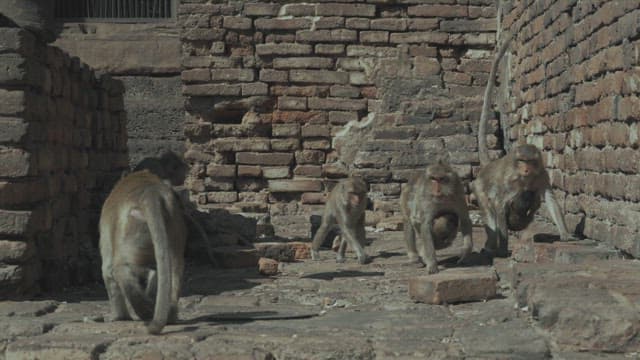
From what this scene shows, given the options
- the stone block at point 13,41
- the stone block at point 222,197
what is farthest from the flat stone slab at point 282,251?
the stone block at point 222,197

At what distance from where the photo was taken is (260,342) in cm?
549

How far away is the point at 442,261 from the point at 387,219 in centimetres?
374

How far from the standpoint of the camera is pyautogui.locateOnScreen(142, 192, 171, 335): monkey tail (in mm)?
5551

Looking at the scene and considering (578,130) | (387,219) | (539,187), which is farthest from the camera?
(387,219)

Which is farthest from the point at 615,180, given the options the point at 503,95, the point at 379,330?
the point at 503,95

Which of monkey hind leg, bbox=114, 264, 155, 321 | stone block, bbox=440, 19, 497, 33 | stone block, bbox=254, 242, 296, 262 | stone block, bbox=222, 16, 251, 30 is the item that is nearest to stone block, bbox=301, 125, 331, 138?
stone block, bbox=222, 16, 251, 30

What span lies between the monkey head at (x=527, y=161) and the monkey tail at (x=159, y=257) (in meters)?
4.08

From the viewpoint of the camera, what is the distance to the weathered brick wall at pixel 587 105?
8.02 m

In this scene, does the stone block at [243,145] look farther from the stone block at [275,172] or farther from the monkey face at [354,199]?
the monkey face at [354,199]

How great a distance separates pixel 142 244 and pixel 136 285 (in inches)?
9.9

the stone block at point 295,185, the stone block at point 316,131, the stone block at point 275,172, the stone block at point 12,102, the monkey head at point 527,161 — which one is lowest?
the stone block at point 295,185

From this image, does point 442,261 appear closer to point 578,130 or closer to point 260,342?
point 578,130

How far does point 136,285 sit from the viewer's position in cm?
598

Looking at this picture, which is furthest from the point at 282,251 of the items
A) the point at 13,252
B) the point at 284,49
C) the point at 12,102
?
the point at 284,49
